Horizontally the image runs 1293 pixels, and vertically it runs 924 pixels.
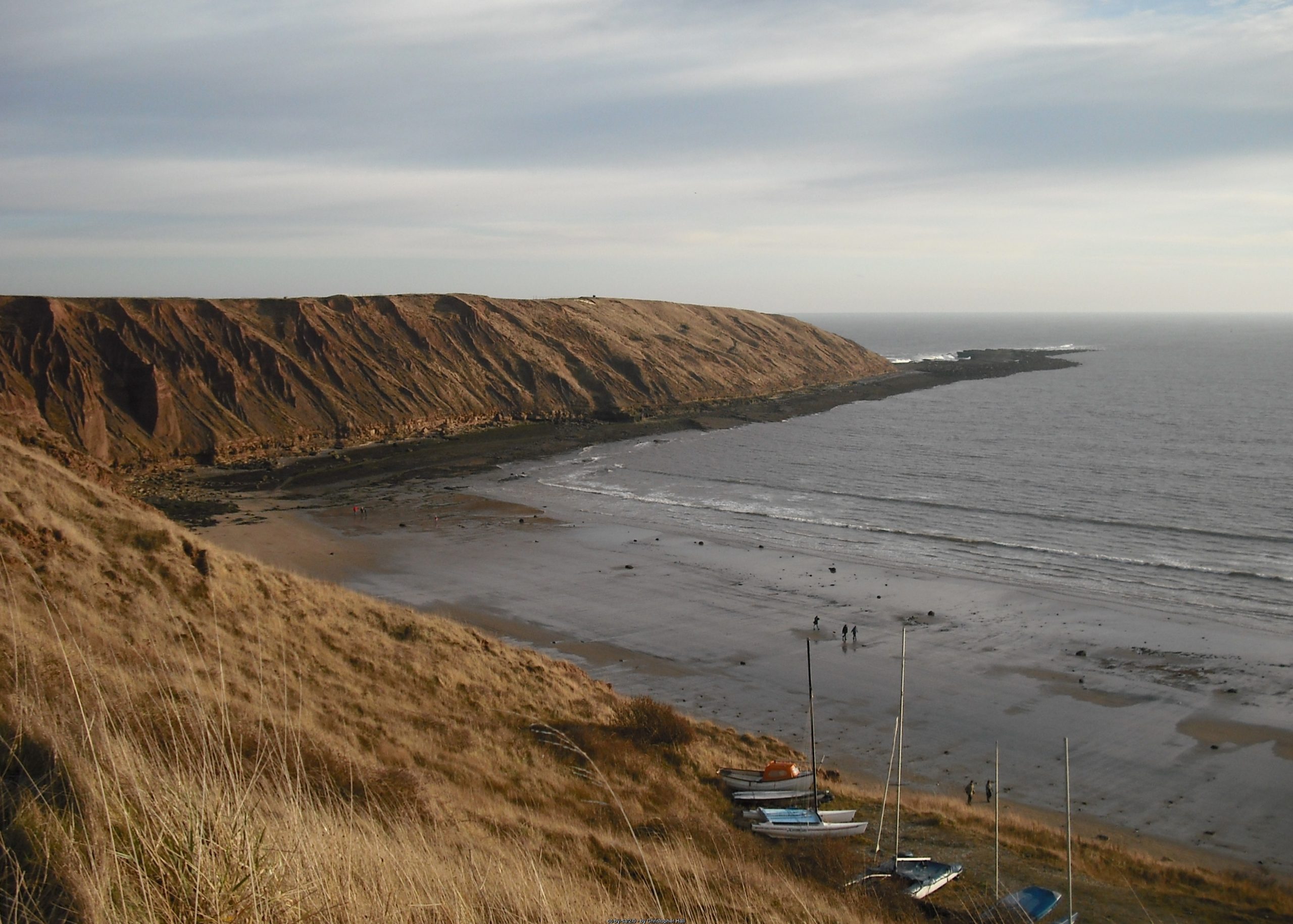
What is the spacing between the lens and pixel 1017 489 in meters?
48.8

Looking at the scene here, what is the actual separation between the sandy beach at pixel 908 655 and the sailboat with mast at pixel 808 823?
451 centimetres

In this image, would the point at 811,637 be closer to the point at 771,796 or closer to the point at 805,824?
the point at 771,796

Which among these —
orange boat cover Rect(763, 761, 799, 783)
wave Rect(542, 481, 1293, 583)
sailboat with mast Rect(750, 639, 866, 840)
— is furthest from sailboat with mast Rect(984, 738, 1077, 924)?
wave Rect(542, 481, 1293, 583)

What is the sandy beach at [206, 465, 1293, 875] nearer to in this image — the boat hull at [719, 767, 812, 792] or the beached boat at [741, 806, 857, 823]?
the boat hull at [719, 767, 812, 792]

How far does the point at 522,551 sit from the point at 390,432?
104ft

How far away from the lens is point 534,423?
74688 mm

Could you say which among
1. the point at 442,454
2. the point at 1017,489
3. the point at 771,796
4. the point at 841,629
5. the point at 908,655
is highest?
the point at 442,454

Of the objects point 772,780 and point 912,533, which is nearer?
point 772,780

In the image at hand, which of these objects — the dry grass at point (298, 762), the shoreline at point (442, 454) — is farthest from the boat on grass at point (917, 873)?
the shoreline at point (442, 454)

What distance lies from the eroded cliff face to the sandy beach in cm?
2032

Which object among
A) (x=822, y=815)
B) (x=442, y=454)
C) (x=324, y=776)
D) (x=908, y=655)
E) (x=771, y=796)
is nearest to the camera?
(x=324, y=776)

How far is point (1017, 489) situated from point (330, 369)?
48.9m

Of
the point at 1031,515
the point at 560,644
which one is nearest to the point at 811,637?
the point at 560,644

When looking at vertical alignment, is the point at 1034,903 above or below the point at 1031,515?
below
